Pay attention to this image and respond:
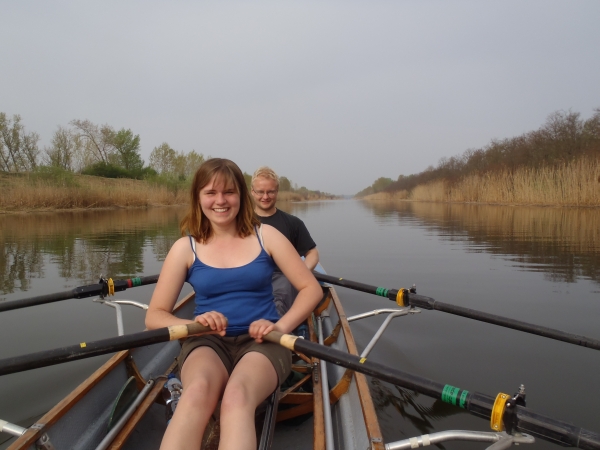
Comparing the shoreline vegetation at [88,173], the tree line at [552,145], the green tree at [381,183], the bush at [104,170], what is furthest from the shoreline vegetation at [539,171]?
the green tree at [381,183]

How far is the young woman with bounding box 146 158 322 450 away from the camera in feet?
6.62

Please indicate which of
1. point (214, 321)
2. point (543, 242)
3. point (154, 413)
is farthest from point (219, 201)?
point (543, 242)

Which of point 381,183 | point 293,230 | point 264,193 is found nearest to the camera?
point 264,193

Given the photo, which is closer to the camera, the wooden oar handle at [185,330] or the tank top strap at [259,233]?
the wooden oar handle at [185,330]

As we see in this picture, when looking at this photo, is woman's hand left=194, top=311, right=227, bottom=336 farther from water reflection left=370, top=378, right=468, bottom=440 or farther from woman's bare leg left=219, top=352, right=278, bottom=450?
water reflection left=370, top=378, right=468, bottom=440

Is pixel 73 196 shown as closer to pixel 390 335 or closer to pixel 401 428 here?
pixel 390 335

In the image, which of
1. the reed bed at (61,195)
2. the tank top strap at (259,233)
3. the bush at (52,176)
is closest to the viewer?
the tank top strap at (259,233)

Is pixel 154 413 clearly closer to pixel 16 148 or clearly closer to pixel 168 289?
pixel 168 289

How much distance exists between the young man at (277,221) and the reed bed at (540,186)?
17.1m

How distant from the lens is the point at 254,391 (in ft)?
6.14

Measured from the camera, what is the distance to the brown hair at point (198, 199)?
2.34m

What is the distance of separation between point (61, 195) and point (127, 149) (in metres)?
25.9

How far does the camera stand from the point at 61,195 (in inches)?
839

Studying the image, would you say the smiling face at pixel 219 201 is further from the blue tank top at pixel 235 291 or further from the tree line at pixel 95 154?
the tree line at pixel 95 154
